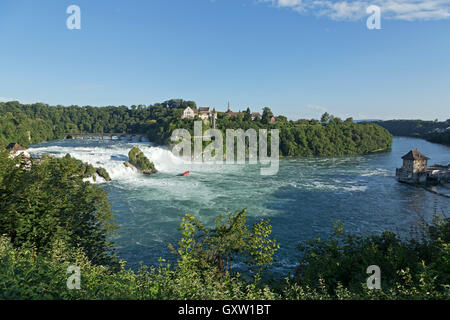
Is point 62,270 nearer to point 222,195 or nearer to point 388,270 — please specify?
point 388,270

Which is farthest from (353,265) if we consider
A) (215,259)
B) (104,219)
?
(104,219)

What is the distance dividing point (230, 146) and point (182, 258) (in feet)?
190

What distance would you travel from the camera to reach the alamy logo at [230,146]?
184 feet

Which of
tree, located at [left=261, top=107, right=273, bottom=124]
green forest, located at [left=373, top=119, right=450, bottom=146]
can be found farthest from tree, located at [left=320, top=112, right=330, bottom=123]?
green forest, located at [left=373, top=119, right=450, bottom=146]

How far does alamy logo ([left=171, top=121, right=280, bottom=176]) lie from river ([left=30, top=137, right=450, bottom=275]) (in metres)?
14.0

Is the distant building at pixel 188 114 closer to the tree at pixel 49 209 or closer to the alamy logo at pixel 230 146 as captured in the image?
the alamy logo at pixel 230 146

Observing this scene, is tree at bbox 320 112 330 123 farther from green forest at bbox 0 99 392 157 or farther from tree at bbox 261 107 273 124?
tree at bbox 261 107 273 124

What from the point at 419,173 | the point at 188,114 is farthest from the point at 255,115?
the point at 419,173

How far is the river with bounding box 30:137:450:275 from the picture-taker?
17328 millimetres

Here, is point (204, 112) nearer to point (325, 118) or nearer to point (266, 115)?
point (266, 115)

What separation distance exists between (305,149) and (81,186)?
65.5 m

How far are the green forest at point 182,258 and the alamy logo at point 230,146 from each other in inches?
1496

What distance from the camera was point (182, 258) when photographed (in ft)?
26.2

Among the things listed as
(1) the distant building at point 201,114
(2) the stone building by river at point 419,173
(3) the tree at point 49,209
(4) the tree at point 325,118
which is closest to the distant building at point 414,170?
(2) the stone building by river at point 419,173
